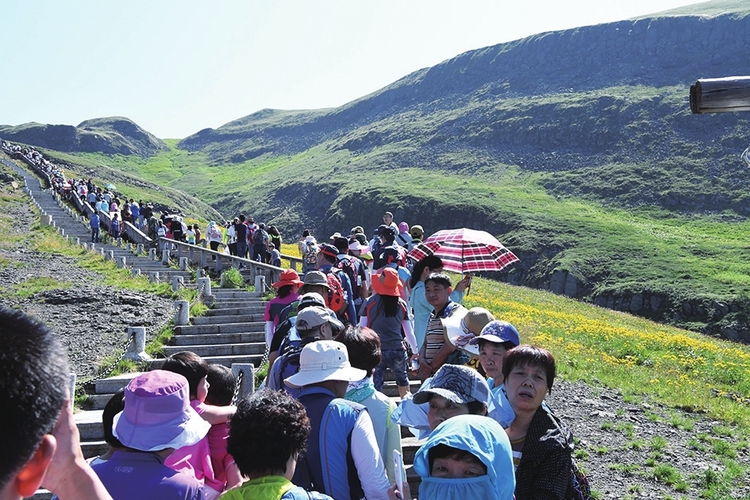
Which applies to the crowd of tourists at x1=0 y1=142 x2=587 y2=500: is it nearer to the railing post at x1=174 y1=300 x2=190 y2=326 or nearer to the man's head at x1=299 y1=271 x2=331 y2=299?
the man's head at x1=299 y1=271 x2=331 y2=299

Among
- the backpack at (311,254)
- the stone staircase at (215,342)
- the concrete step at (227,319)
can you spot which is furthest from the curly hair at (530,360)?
the backpack at (311,254)

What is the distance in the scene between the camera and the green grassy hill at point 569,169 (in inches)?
2328

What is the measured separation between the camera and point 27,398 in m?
1.65

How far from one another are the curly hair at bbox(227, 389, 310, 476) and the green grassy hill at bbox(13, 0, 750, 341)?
148ft

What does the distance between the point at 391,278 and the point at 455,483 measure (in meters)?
4.31

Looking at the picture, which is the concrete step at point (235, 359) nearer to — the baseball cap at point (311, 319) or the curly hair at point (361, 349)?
the baseball cap at point (311, 319)

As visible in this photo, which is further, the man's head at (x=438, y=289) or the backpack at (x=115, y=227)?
the backpack at (x=115, y=227)

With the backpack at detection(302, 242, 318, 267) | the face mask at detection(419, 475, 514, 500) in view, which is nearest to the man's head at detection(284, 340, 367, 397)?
the face mask at detection(419, 475, 514, 500)

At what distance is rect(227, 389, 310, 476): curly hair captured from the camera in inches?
123

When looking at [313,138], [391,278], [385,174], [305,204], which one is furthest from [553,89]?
[391,278]

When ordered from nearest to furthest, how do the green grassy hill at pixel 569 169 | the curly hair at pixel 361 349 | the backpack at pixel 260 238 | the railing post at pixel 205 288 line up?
the curly hair at pixel 361 349
the railing post at pixel 205 288
the backpack at pixel 260 238
the green grassy hill at pixel 569 169

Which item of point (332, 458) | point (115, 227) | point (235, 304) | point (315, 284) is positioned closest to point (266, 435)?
point (332, 458)

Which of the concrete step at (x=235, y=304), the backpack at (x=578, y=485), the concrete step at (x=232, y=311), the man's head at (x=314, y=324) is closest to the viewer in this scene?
the backpack at (x=578, y=485)

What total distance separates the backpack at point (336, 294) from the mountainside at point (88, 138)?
160 meters
